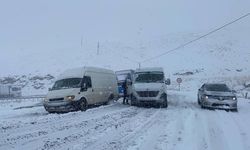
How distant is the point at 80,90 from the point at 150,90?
4086 mm

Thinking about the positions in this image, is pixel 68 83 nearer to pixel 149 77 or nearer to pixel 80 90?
pixel 80 90

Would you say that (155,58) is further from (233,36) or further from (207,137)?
(207,137)

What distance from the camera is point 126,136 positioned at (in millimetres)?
13617

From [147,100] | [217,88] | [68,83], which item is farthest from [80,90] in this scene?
[217,88]

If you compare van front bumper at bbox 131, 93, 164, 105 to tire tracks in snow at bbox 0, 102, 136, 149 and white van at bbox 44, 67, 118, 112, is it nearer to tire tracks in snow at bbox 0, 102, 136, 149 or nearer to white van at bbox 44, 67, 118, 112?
white van at bbox 44, 67, 118, 112

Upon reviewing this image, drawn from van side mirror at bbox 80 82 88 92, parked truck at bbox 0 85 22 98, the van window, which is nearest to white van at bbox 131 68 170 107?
the van window

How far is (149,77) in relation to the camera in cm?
2808

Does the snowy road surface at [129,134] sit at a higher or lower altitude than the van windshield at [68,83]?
lower

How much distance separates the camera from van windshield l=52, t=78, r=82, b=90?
2520 cm

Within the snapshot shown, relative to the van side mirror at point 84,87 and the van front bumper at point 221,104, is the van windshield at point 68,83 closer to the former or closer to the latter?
the van side mirror at point 84,87

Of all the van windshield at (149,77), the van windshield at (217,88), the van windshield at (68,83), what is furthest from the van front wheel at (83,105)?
the van windshield at (217,88)

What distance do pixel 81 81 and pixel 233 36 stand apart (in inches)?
3931

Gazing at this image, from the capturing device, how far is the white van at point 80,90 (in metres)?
23.7

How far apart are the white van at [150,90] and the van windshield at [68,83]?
348cm
